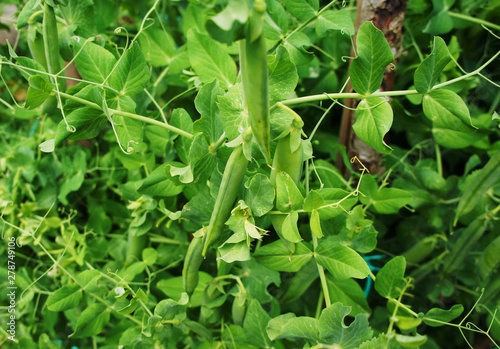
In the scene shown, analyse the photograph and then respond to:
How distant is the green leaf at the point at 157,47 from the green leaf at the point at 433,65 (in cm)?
53

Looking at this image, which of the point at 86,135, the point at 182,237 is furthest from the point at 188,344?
the point at 86,135

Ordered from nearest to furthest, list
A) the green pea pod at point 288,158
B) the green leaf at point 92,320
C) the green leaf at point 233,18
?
the green leaf at point 233,18
the green pea pod at point 288,158
the green leaf at point 92,320

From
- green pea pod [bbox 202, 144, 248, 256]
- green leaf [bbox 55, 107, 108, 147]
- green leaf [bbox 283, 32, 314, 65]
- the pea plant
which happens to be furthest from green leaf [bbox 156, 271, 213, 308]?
green leaf [bbox 283, 32, 314, 65]

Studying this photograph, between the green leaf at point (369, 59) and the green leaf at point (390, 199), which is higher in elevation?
the green leaf at point (369, 59)

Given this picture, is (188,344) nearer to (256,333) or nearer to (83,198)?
(256,333)

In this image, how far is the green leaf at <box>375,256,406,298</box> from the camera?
57 centimetres

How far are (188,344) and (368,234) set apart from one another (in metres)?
0.40

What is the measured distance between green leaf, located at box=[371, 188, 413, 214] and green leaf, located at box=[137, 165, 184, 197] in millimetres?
370

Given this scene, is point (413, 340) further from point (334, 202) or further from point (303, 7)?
point (303, 7)

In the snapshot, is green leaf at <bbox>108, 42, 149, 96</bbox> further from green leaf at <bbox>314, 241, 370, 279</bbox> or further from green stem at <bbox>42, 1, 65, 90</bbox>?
green leaf at <bbox>314, 241, 370, 279</bbox>

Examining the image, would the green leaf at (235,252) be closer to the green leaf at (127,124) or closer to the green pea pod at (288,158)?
the green pea pod at (288,158)

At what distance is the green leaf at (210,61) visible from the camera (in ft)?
2.21

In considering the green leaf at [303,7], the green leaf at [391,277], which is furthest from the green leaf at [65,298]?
the green leaf at [303,7]

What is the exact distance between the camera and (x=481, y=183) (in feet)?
2.28
